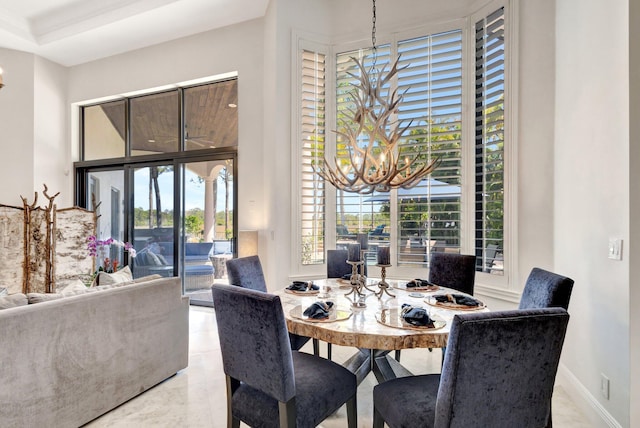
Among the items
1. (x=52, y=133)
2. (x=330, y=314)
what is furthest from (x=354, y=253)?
(x=52, y=133)

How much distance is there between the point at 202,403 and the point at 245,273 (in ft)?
3.20

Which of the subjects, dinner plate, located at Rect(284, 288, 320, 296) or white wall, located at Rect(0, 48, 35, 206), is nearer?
dinner plate, located at Rect(284, 288, 320, 296)

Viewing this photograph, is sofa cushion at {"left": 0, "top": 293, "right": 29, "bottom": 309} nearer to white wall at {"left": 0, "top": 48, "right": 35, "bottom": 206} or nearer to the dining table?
the dining table

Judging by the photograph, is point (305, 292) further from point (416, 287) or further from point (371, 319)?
point (416, 287)

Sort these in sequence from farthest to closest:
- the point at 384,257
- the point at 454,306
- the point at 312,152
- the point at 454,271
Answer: the point at 312,152 < the point at 454,271 < the point at 384,257 < the point at 454,306

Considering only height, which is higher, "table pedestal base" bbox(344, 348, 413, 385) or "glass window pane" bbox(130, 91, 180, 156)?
"glass window pane" bbox(130, 91, 180, 156)

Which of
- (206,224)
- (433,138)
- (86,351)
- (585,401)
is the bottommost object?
(585,401)

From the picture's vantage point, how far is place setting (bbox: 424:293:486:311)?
1.99 m

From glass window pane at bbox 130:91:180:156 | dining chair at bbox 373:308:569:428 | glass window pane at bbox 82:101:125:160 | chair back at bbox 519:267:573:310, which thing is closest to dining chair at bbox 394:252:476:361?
chair back at bbox 519:267:573:310

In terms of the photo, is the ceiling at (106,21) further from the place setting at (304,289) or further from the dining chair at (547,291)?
the dining chair at (547,291)

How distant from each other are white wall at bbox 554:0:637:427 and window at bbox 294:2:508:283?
0.53 m

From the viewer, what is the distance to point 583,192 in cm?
231

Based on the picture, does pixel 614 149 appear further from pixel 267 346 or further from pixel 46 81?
pixel 46 81

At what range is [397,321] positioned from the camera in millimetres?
1740
